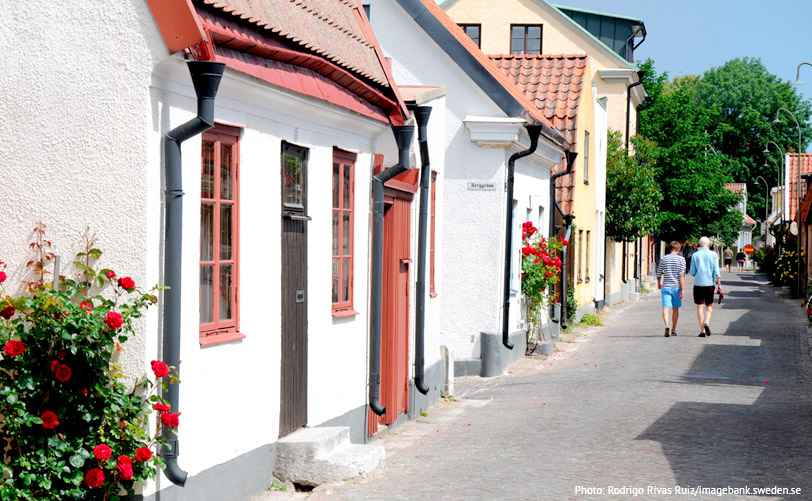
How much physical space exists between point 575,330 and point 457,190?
7964mm

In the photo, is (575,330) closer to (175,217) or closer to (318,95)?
(318,95)

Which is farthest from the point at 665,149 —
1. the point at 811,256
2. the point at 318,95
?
the point at 318,95

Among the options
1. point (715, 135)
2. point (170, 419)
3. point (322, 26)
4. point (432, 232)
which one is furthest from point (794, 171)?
point (170, 419)

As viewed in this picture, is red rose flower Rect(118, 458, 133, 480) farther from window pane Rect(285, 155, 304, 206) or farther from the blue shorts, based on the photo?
the blue shorts

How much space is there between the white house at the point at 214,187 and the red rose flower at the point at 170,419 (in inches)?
12.2

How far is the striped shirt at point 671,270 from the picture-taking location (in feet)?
69.4

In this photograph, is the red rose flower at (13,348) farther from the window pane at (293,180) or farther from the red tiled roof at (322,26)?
the window pane at (293,180)

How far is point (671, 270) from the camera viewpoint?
21.2 metres

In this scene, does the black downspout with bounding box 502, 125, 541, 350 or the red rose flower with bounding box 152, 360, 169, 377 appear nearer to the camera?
the red rose flower with bounding box 152, 360, 169, 377

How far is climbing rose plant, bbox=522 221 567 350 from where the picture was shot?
18.8 m

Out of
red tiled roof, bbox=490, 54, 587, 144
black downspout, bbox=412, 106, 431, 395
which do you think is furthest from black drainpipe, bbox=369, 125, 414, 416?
red tiled roof, bbox=490, 54, 587, 144

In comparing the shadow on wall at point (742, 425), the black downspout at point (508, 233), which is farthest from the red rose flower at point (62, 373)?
the black downspout at point (508, 233)

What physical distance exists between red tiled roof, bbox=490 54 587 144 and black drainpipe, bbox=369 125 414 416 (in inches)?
519

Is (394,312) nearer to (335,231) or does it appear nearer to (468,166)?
(335,231)
